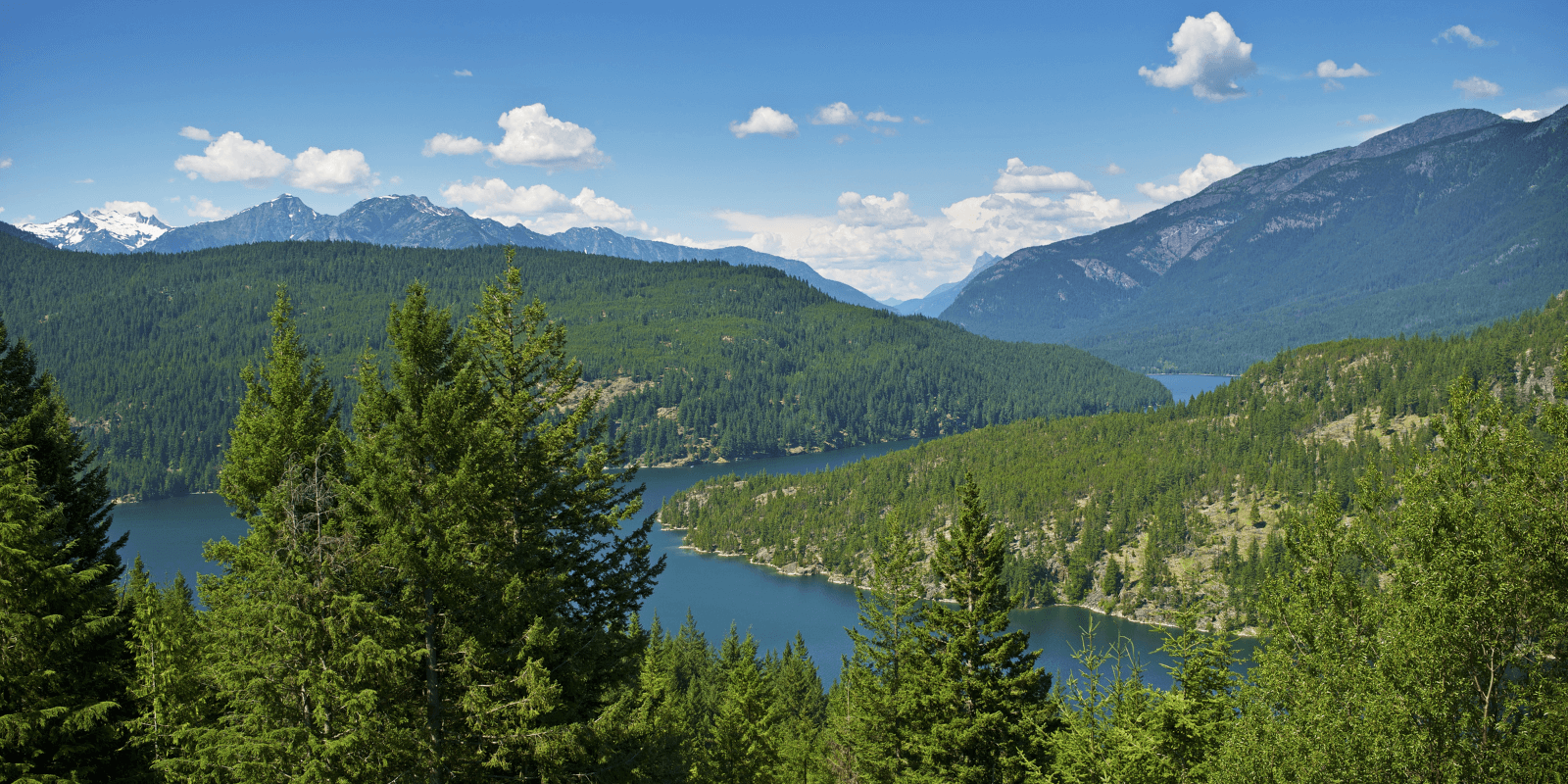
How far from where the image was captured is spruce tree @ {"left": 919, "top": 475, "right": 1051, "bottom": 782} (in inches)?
982

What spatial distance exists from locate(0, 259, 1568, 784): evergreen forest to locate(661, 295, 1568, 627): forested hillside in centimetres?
9981

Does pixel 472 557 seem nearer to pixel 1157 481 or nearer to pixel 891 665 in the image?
pixel 891 665

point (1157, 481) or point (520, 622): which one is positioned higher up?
point (520, 622)

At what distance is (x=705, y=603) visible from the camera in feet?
441

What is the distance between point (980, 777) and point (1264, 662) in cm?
934

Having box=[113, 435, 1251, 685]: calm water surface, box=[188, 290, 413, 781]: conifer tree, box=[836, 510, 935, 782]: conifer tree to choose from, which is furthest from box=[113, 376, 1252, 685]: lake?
box=[188, 290, 413, 781]: conifer tree

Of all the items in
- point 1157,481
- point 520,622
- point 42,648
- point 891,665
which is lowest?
point 1157,481

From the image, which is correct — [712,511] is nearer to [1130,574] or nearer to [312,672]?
[1130,574]

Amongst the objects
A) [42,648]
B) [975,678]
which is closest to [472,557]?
[42,648]

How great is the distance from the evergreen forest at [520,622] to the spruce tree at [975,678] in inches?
4.1

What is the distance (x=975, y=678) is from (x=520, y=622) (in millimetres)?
12974

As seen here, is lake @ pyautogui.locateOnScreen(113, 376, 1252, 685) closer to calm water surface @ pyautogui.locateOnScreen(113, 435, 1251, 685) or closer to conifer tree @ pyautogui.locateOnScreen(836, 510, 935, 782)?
calm water surface @ pyautogui.locateOnScreen(113, 435, 1251, 685)

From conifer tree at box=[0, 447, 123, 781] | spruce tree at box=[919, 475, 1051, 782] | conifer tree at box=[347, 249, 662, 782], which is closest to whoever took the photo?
conifer tree at box=[347, 249, 662, 782]

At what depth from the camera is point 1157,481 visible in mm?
150625
